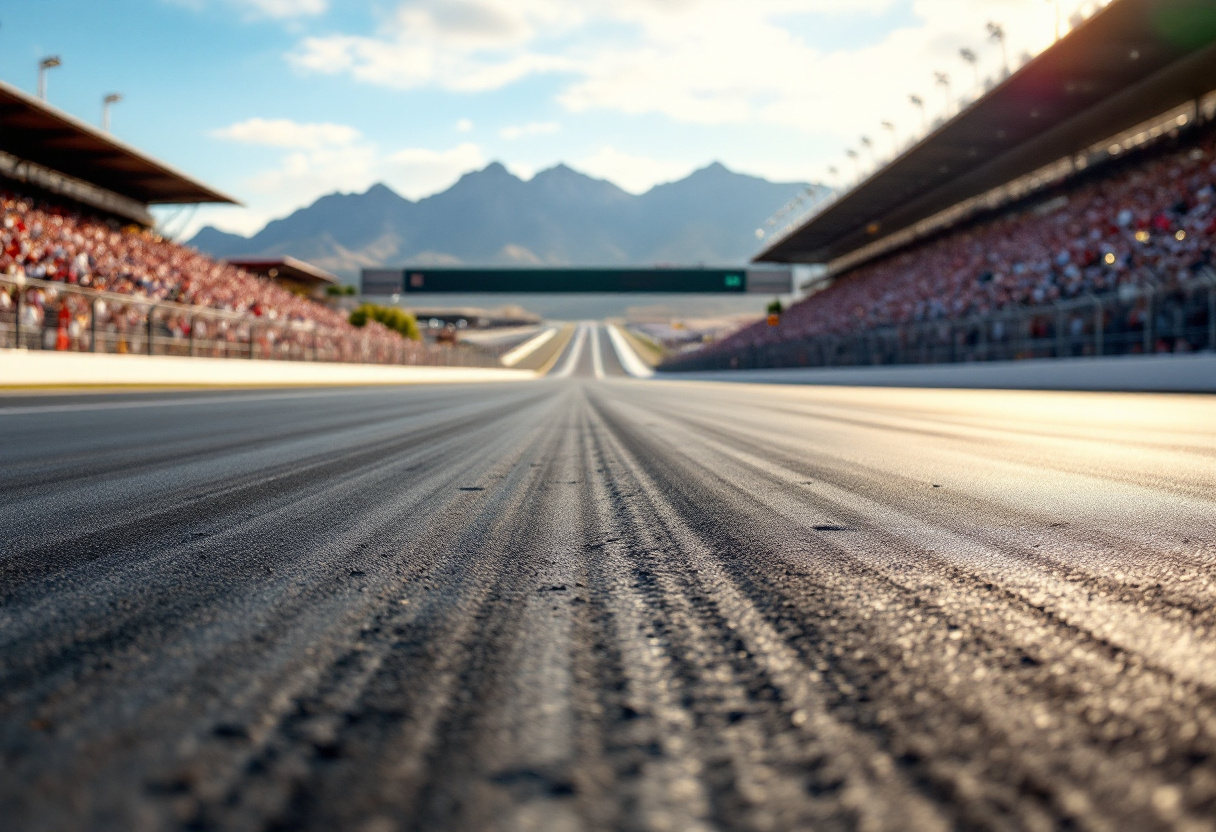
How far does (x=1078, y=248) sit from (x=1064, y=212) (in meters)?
7.37

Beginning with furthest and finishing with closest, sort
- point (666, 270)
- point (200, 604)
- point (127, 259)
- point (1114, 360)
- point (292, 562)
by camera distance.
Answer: point (666, 270) < point (127, 259) < point (1114, 360) < point (292, 562) < point (200, 604)

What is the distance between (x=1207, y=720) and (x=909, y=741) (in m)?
0.35

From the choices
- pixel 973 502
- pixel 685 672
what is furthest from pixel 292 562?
pixel 973 502

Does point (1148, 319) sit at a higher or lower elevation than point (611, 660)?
higher

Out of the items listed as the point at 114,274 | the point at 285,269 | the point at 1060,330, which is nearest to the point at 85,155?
the point at 114,274

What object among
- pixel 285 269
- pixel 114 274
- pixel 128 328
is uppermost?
pixel 285 269

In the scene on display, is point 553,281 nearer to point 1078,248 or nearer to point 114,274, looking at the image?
point 114,274

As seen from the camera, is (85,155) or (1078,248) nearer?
(1078,248)

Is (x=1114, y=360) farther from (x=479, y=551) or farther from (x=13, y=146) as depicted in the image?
(x=13, y=146)

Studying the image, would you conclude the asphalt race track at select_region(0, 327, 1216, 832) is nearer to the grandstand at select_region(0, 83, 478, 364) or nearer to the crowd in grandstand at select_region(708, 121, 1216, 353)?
the grandstand at select_region(0, 83, 478, 364)

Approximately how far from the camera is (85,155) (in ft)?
111

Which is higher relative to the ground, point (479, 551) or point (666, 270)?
point (666, 270)

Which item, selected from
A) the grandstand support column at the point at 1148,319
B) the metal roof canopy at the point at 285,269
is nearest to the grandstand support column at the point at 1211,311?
the grandstand support column at the point at 1148,319

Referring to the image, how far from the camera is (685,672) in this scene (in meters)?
1.08
